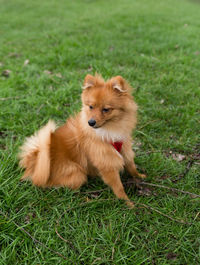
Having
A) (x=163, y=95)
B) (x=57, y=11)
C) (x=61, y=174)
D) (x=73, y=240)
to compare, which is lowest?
(x=73, y=240)

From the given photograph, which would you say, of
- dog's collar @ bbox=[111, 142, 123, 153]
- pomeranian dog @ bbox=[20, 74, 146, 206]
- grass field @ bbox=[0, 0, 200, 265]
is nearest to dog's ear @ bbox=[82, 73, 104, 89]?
pomeranian dog @ bbox=[20, 74, 146, 206]

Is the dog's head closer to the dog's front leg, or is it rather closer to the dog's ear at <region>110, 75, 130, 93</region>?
the dog's ear at <region>110, 75, 130, 93</region>

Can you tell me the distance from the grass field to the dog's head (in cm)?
82

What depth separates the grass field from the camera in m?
1.80

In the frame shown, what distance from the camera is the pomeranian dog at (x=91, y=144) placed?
2035 mm

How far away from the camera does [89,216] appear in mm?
2055

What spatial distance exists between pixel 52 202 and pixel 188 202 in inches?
54.8

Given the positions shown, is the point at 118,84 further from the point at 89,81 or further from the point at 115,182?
the point at 115,182

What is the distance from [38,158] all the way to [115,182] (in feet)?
2.76

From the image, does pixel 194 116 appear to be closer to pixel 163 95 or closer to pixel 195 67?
pixel 163 95

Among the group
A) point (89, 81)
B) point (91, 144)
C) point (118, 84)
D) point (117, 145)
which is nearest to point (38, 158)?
point (91, 144)

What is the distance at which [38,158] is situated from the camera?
2.19 metres

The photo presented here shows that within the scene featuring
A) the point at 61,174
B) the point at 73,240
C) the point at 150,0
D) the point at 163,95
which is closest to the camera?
the point at 73,240

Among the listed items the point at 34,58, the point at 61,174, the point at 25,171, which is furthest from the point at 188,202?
the point at 34,58
